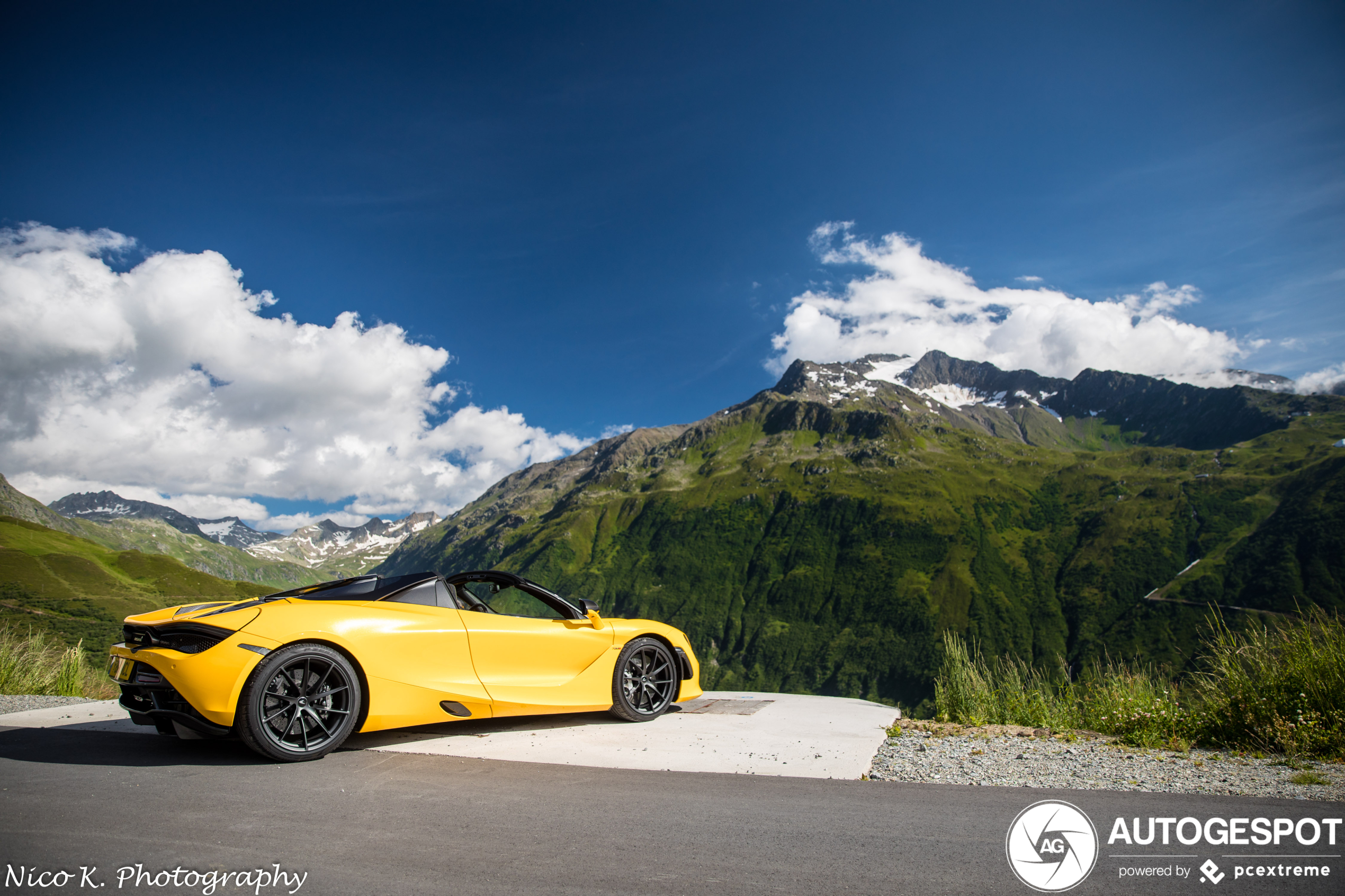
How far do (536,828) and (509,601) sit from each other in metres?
4.22

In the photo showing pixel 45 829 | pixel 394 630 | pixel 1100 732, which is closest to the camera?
pixel 45 829

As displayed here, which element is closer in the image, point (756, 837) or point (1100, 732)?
point (756, 837)

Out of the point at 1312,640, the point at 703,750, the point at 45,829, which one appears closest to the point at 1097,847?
the point at 703,750

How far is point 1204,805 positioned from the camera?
3.90m

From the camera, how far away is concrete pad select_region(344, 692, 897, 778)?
5.20 m

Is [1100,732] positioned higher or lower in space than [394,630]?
lower

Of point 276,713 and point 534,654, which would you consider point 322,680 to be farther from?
point 534,654

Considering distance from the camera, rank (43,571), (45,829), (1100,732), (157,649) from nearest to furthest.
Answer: (45,829) → (157,649) → (1100,732) → (43,571)

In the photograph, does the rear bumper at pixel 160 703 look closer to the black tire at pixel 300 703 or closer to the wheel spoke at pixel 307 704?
the black tire at pixel 300 703

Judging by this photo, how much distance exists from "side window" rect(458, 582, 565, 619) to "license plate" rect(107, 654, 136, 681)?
277 centimetres

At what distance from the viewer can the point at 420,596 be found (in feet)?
19.5

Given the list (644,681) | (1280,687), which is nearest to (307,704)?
(644,681)

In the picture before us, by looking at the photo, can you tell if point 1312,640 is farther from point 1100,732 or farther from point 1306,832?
point 1306,832

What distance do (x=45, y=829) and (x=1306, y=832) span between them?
6448mm
